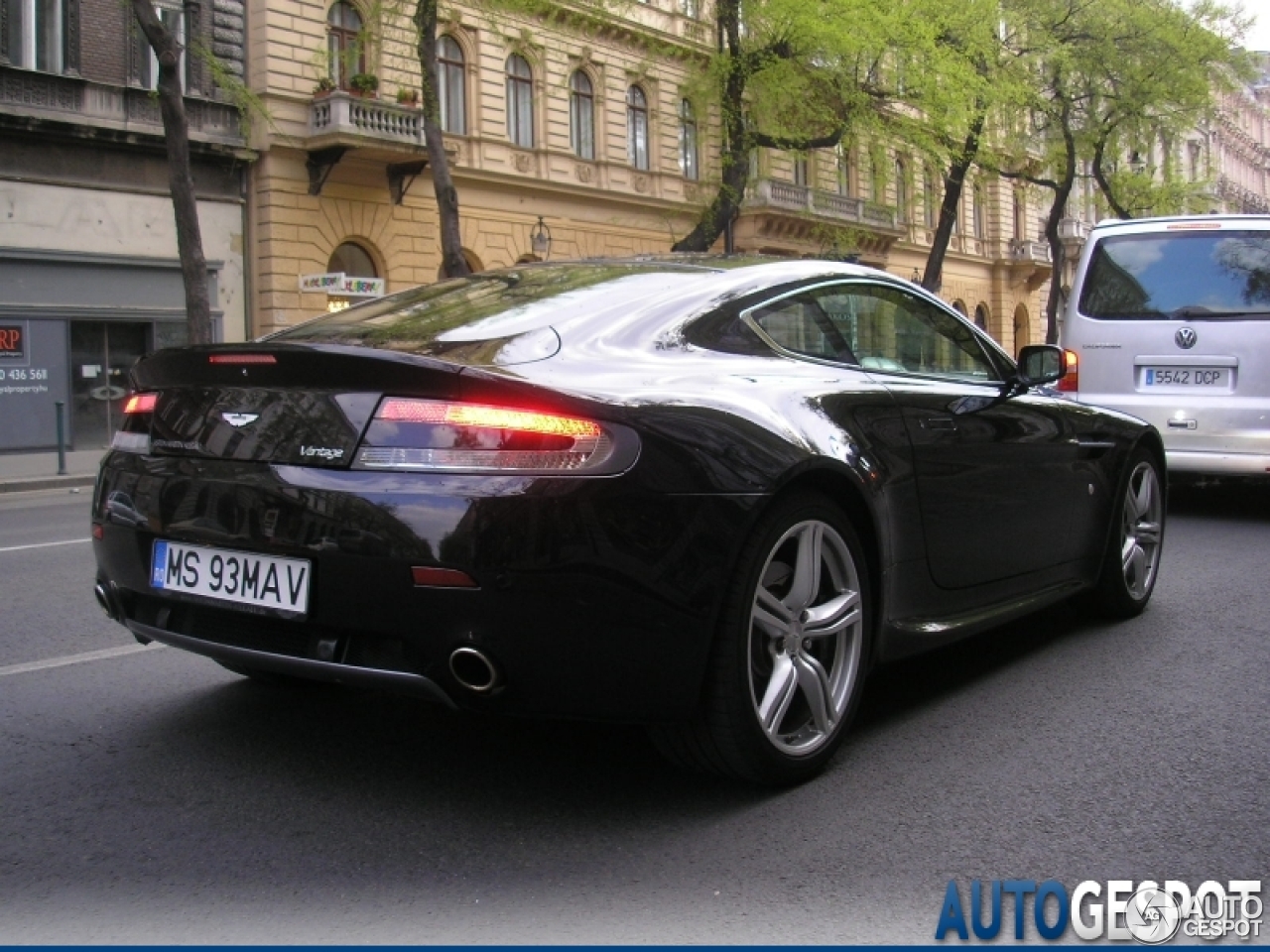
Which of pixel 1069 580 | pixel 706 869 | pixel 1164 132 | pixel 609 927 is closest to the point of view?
pixel 609 927

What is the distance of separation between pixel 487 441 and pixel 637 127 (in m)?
31.0

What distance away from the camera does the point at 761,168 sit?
36.7 metres

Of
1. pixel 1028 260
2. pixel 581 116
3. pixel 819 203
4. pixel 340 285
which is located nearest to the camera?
pixel 340 285

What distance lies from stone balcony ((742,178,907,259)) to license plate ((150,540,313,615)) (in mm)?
31539

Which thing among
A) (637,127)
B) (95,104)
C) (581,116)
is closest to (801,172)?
(637,127)

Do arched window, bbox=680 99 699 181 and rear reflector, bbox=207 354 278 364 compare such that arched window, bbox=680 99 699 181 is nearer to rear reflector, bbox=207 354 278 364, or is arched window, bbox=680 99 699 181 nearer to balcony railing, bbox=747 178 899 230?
balcony railing, bbox=747 178 899 230

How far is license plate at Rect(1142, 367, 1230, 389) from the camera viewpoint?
376 inches

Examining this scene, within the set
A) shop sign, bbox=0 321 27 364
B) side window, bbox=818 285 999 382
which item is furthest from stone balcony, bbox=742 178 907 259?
side window, bbox=818 285 999 382

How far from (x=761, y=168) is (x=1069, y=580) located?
32462 mm

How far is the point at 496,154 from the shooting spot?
1137 inches

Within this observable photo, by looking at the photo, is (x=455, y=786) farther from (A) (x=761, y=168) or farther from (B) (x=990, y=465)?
(A) (x=761, y=168)

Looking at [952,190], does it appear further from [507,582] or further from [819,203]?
[507,582]

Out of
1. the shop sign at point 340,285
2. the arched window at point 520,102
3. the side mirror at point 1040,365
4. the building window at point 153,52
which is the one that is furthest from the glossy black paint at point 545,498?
the arched window at point 520,102

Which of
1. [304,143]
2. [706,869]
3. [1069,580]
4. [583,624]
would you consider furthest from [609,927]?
[304,143]
